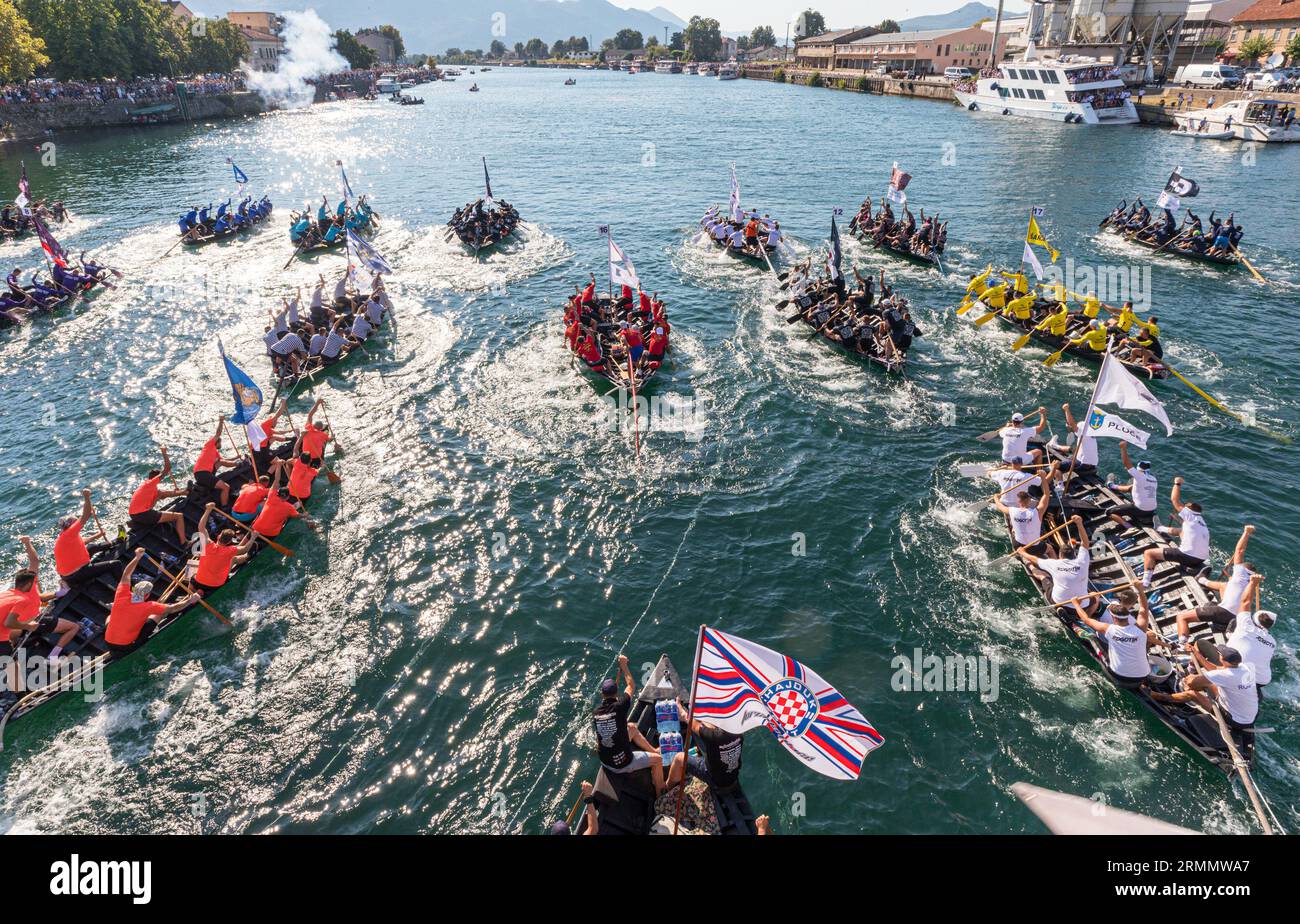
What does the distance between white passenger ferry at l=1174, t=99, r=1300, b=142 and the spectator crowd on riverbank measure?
15573 cm

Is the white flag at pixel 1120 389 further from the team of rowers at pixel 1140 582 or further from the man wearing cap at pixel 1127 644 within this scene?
the man wearing cap at pixel 1127 644

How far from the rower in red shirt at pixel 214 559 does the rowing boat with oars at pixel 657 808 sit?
12.8 metres

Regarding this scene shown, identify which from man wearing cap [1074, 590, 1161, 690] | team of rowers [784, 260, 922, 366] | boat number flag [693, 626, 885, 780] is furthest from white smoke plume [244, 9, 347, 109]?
man wearing cap [1074, 590, 1161, 690]

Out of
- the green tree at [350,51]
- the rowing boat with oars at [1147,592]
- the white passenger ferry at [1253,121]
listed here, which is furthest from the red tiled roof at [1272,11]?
the green tree at [350,51]

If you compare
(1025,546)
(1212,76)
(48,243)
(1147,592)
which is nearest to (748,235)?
(1025,546)

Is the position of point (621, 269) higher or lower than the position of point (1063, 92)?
lower

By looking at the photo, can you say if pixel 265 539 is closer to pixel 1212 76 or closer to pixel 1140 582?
pixel 1140 582

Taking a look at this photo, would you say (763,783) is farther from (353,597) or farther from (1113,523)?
(1113,523)

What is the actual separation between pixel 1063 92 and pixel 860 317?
101 m

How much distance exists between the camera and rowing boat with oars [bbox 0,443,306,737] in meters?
16.1

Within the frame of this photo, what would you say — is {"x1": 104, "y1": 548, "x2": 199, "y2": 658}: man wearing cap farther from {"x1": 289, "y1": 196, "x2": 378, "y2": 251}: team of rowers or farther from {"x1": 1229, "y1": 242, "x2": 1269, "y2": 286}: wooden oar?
{"x1": 1229, "y1": 242, "x2": 1269, "y2": 286}: wooden oar

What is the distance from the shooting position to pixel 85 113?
3873 inches

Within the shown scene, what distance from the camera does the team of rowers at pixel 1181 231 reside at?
140 ft
